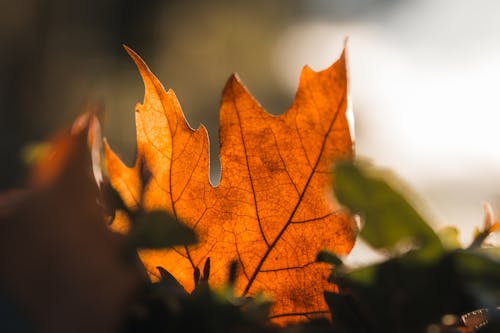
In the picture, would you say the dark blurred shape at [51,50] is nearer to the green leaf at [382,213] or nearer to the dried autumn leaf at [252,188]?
the dried autumn leaf at [252,188]

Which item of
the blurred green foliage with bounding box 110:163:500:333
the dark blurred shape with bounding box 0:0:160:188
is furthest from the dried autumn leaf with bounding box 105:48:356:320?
the dark blurred shape with bounding box 0:0:160:188

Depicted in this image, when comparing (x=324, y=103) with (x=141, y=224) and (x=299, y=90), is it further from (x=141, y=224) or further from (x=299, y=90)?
(x=141, y=224)

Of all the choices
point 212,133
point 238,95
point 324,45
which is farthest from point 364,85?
point 238,95

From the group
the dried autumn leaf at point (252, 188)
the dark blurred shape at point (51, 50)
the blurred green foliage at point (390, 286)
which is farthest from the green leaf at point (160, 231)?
the dark blurred shape at point (51, 50)

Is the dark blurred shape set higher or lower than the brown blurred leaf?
lower

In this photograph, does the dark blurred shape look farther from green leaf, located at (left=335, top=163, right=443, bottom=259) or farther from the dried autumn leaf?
green leaf, located at (left=335, top=163, right=443, bottom=259)
